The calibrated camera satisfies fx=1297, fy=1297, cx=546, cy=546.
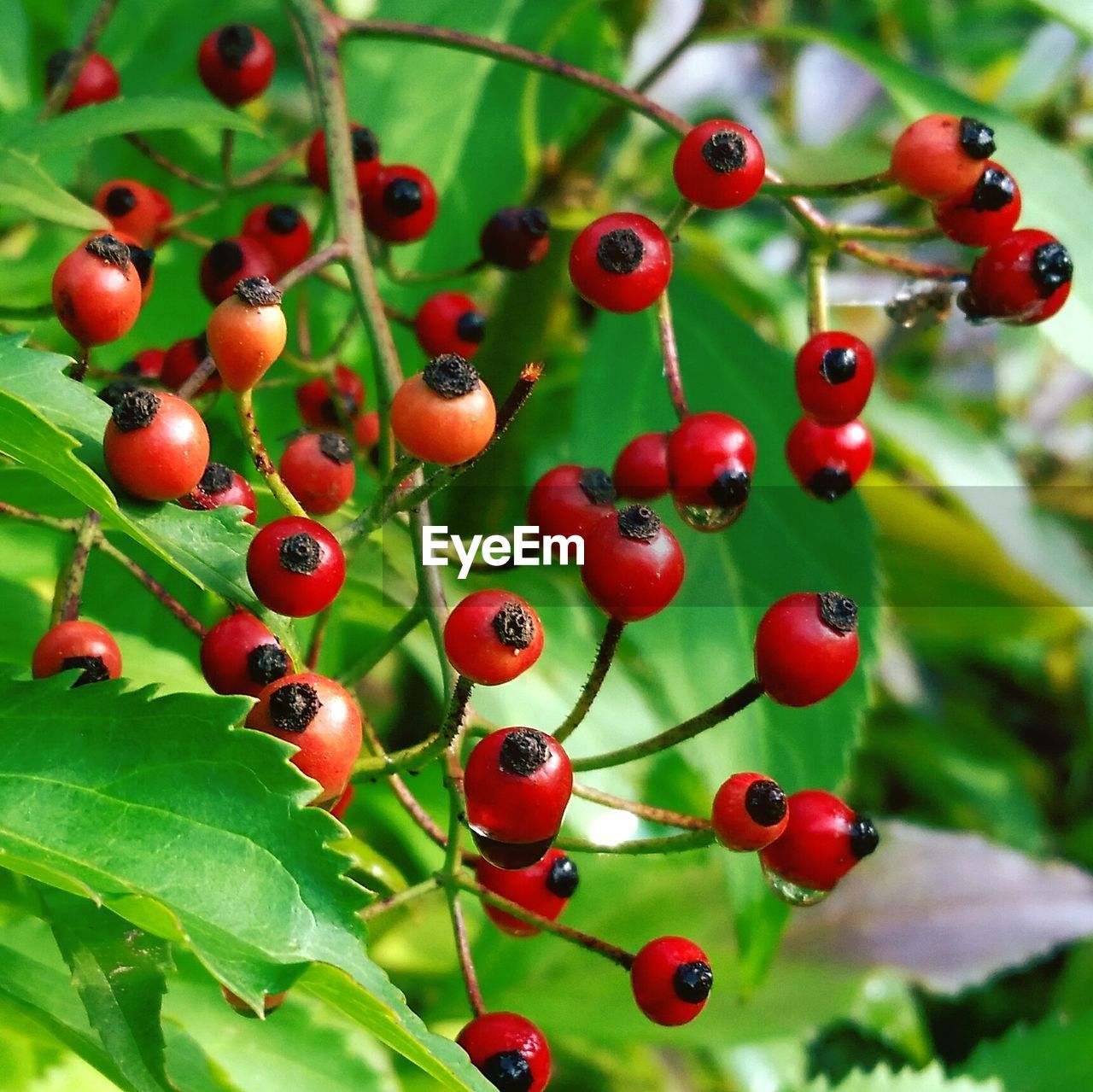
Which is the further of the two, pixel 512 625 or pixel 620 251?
pixel 620 251

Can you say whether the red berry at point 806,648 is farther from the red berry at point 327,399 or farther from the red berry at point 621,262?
the red berry at point 327,399

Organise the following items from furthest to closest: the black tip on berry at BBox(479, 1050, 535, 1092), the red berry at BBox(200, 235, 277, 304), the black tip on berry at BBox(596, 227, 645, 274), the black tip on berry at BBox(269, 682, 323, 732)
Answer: the red berry at BBox(200, 235, 277, 304)
the black tip on berry at BBox(596, 227, 645, 274)
the black tip on berry at BBox(479, 1050, 535, 1092)
the black tip on berry at BBox(269, 682, 323, 732)

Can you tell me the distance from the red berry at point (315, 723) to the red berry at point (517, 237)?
0.50 m

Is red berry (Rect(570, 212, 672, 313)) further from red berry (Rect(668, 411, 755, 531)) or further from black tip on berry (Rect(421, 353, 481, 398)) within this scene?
black tip on berry (Rect(421, 353, 481, 398))

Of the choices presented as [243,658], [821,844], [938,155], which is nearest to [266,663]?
[243,658]

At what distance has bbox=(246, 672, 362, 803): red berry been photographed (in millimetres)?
636

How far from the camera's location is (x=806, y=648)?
0.73 metres

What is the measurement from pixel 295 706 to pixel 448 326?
0.50 metres

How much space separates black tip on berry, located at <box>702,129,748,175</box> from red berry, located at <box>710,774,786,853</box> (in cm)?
41

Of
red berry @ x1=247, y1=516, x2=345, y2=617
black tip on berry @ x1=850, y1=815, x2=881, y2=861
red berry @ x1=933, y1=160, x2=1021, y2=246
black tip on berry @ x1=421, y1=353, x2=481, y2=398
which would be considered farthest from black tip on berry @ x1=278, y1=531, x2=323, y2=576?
red berry @ x1=933, y1=160, x2=1021, y2=246

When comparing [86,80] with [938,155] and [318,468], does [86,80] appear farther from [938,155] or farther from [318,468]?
[938,155]

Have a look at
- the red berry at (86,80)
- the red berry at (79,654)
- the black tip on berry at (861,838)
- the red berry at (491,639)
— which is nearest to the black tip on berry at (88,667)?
the red berry at (79,654)

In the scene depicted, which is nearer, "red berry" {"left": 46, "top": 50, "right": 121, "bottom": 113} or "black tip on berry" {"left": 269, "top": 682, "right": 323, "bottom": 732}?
"black tip on berry" {"left": 269, "top": 682, "right": 323, "bottom": 732}

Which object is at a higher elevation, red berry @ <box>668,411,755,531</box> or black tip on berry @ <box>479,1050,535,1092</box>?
red berry @ <box>668,411,755,531</box>
